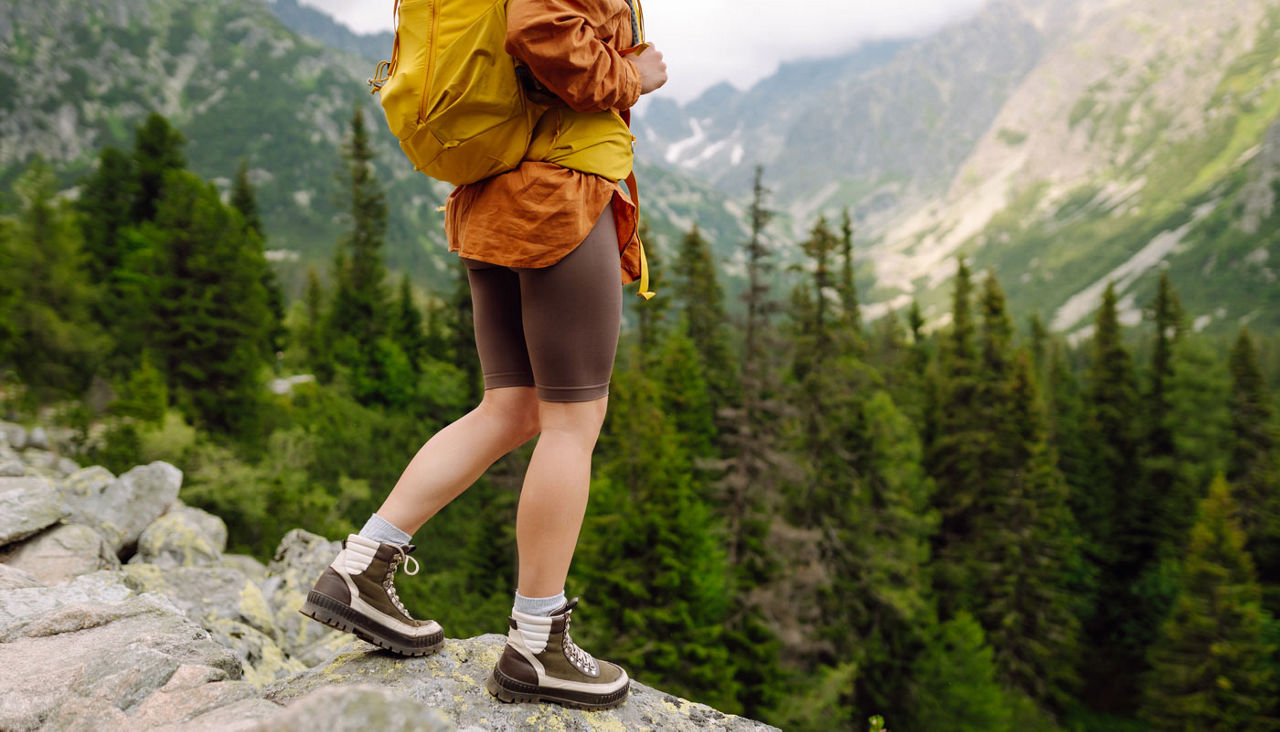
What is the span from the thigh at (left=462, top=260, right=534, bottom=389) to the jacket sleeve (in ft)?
2.40

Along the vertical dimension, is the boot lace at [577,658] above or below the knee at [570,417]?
below

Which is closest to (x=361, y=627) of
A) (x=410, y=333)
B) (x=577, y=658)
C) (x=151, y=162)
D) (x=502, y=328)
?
(x=577, y=658)

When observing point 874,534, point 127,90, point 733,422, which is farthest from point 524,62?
point 127,90

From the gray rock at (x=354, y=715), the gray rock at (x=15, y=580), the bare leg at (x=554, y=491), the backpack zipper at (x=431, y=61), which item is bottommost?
the gray rock at (x=15, y=580)

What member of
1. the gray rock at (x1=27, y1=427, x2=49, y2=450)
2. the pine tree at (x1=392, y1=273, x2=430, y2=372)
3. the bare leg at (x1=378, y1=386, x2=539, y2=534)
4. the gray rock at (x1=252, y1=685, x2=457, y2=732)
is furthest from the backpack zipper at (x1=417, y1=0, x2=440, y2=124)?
the pine tree at (x1=392, y1=273, x2=430, y2=372)

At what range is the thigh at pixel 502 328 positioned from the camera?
2729 millimetres

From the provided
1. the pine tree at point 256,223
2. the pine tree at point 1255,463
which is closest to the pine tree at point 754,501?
the pine tree at point 256,223

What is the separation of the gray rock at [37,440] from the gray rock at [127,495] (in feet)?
36.8

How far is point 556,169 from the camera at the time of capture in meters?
2.30

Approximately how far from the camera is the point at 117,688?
Result: 2.35 m

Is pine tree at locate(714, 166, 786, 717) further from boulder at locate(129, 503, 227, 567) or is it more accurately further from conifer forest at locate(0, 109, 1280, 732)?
boulder at locate(129, 503, 227, 567)

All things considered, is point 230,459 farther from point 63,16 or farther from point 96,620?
point 63,16

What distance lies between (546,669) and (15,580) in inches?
120

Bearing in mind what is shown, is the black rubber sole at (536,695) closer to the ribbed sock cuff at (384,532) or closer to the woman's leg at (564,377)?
the woman's leg at (564,377)
